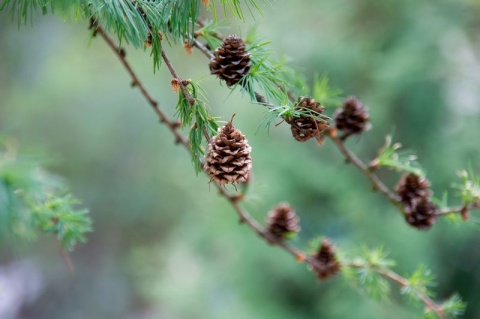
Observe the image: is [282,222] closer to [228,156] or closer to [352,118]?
[352,118]

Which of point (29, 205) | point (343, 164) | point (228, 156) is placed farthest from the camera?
point (343, 164)

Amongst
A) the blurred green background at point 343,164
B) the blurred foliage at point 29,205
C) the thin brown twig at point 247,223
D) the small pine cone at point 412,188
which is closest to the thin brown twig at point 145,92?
the thin brown twig at point 247,223

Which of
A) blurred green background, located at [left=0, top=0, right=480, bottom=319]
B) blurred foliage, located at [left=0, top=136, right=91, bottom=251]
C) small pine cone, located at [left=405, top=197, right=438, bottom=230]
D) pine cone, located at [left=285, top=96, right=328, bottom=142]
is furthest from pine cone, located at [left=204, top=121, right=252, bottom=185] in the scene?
blurred green background, located at [left=0, top=0, right=480, bottom=319]

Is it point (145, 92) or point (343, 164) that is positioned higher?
point (145, 92)

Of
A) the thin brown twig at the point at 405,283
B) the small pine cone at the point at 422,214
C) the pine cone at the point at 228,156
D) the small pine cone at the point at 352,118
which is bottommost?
the thin brown twig at the point at 405,283

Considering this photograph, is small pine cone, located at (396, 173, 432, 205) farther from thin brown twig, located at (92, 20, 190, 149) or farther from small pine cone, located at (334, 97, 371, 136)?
thin brown twig, located at (92, 20, 190, 149)

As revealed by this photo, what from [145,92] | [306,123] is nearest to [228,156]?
[306,123]

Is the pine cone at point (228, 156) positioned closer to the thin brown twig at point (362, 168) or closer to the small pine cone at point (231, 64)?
the small pine cone at point (231, 64)
